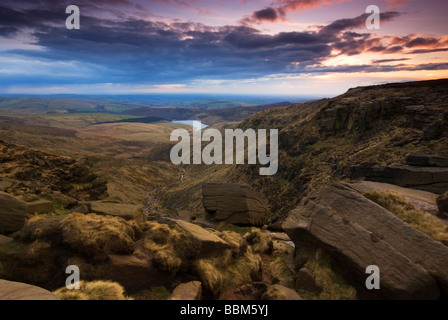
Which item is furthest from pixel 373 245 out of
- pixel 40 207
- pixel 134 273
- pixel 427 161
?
pixel 40 207

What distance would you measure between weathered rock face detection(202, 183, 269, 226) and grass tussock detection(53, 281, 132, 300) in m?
13.3

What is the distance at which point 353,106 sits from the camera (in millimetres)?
51281

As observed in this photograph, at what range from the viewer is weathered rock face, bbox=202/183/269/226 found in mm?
21891

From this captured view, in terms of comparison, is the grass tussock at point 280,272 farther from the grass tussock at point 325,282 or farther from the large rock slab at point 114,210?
the large rock slab at point 114,210

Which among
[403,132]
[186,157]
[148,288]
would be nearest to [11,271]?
[148,288]

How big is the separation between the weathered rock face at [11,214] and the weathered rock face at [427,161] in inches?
1110

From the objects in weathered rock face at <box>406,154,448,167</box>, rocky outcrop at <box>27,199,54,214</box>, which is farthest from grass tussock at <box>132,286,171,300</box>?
weathered rock face at <box>406,154,448,167</box>

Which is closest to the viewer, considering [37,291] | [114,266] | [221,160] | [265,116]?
[37,291]

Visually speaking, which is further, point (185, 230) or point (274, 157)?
point (274, 157)

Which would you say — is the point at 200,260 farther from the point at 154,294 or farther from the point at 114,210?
the point at 114,210

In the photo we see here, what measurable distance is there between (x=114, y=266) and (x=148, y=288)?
5.79 feet

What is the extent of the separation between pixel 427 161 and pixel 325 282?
17213 millimetres

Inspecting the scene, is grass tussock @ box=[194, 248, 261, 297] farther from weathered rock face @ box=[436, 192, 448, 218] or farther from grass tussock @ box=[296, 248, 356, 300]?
weathered rock face @ box=[436, 192, 448, 218]
